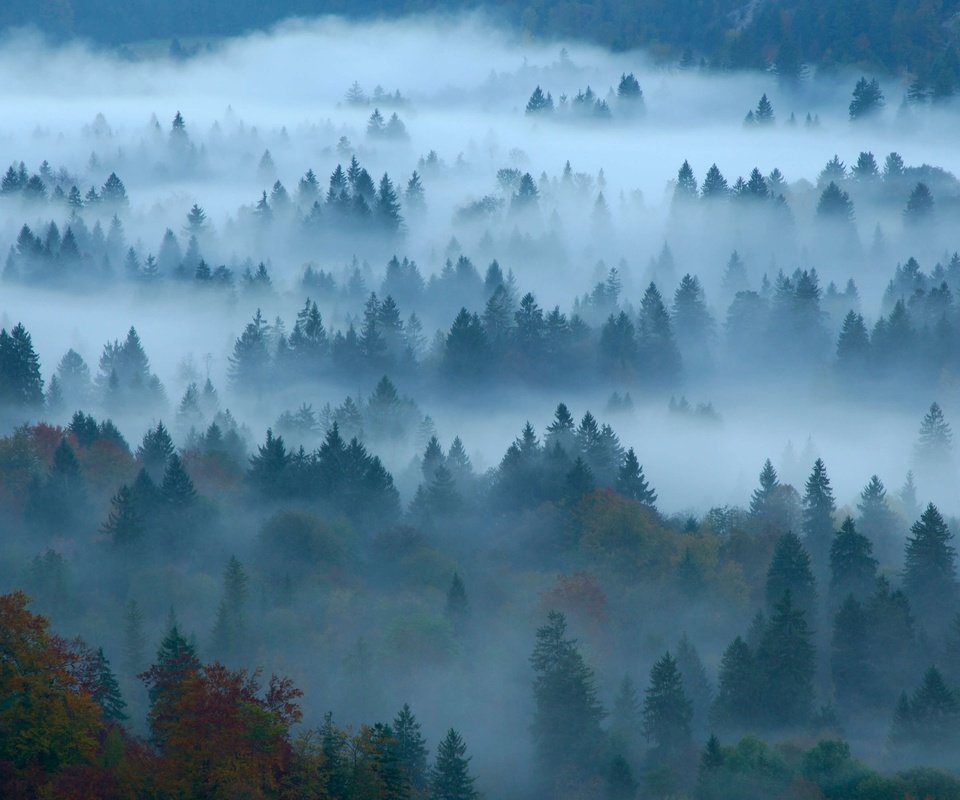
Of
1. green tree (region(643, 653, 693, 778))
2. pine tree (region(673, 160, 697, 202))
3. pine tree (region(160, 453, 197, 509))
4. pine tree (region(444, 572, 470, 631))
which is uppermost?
pine tree (region(673, 160, 697, 202))

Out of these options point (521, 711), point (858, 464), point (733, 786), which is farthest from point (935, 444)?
point (733, 786)

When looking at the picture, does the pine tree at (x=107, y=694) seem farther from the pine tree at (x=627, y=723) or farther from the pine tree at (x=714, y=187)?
the pine tree at (x=714, y=187)

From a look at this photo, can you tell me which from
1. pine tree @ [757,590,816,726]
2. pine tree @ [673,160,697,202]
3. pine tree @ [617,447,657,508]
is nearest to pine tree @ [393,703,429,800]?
pine tree @ [757,590,816,726]

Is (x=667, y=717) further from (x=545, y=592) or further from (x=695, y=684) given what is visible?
(x=545, y=592)

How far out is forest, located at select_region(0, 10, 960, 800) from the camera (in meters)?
54.9

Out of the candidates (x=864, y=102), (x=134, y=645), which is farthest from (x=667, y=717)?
(x=864, y=102)

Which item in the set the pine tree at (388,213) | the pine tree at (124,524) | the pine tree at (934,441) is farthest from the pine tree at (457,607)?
the pine tree at (388,213)

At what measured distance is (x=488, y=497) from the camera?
88375mm

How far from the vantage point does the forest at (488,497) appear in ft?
180

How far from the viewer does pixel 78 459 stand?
86125 millimetres

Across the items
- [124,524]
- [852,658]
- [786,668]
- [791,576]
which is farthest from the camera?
[124,524]

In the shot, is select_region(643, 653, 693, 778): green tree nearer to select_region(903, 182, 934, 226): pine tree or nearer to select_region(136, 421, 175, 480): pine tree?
select_region(136, 421, 175, 480): pine tree

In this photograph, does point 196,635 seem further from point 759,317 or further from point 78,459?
point 759,317

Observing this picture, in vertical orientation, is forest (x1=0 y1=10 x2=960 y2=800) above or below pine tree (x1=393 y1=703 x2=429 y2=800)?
above
